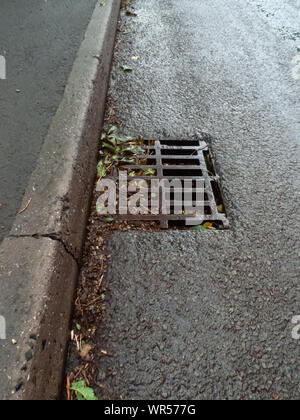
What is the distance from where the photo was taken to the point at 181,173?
7.34 feet

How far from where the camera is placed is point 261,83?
10.2 ft

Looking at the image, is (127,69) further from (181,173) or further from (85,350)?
(85,350)

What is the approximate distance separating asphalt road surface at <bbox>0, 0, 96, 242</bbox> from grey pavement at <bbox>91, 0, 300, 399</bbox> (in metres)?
0.54

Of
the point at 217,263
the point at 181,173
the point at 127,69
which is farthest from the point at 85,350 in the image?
the point at 127,69

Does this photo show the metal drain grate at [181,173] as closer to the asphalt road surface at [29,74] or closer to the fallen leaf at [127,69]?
the asphalt road surface at [29,74]

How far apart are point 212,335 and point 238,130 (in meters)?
1.69

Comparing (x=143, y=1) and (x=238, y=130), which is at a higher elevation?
(x=143, y=1)

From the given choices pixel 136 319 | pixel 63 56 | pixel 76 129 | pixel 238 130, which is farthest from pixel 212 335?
pixel 63 56

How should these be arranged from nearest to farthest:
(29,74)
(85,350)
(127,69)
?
(85,350)
(29,74)
(127,69)

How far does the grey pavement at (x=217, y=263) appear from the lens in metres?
1.36

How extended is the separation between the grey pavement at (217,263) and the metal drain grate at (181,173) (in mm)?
79

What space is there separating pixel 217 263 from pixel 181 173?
0.76 meters

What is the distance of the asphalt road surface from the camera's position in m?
1.75
